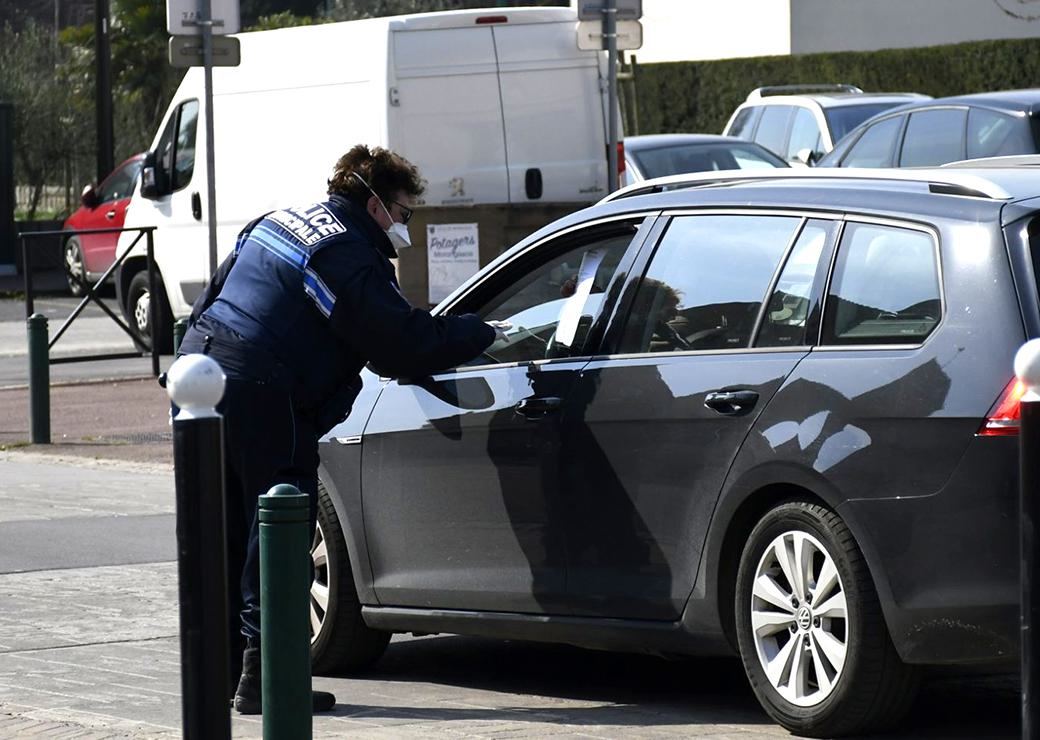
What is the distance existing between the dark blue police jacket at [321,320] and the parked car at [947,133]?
7.60 meters

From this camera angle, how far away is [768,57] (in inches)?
1275

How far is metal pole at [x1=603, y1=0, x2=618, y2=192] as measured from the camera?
48.5 ft

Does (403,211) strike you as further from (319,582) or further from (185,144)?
(185,144)

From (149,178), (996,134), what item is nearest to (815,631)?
(996,134)

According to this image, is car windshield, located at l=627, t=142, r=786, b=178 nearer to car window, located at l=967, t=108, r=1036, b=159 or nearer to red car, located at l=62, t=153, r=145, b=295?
car window, located at l=967, t=108, r=1036, b=159

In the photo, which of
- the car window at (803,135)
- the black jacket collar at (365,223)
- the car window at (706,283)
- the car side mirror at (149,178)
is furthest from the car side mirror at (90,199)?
the car window at (706,283)

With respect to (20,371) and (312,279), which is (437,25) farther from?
(312,279)

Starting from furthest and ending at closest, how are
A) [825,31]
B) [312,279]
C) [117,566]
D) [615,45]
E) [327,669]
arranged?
[825,31]
[615,45]
[117,566]
[327,669]
[312,279]

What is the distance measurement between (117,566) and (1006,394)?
5.05 meters

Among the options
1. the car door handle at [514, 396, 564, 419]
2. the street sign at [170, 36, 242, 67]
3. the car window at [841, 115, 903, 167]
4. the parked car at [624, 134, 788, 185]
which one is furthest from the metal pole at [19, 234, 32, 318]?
the car door handle at [514, 396, 564, 419]

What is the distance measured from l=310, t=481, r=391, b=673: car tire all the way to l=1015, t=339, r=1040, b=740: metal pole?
10.1 ft

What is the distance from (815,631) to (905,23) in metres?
33.1

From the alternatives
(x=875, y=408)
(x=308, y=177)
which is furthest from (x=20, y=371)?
(x=875, y=408)

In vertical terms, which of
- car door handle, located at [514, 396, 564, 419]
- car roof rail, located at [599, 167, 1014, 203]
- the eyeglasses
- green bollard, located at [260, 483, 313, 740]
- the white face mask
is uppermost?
car roof rail, located at [599, 167, 1014, 203]
